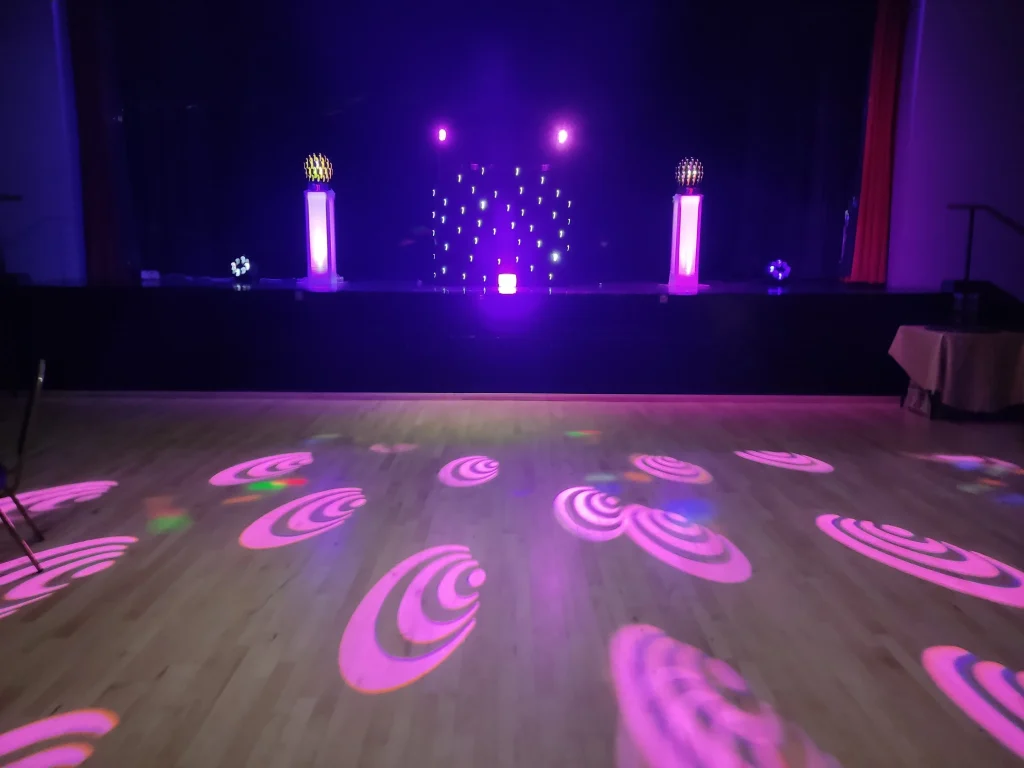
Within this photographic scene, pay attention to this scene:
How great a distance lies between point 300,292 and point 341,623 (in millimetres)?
3526

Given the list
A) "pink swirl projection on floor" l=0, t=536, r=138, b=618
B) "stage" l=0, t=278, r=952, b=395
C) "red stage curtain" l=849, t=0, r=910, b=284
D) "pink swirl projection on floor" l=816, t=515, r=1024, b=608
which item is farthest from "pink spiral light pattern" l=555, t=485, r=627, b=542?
"red stage curtain" l=849, t=0, r=910, b=284

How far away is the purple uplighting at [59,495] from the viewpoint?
313 centimetres

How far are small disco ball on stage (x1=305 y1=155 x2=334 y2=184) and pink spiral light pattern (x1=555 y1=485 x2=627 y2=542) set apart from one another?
3753 millimetres

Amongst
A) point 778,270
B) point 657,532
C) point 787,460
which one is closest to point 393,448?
point 657,532

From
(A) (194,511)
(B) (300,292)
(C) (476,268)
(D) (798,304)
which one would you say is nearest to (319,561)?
(A) (194,511)

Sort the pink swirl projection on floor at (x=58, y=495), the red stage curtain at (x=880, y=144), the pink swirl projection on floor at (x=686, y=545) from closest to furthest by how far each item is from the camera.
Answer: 1. the pink swirl projection on floor at (x=686, y=545)
2. the pink swirl projection on floor at (x=58, y=495)
3. the red stage curtain at (x=880, y=144)

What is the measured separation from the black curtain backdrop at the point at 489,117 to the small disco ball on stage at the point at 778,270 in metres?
0.22

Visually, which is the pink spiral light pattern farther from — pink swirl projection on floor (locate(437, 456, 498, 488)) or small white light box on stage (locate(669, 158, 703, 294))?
small white light box on stage (locate(669, 158, 703, 294))

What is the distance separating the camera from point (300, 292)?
5316 millimetres

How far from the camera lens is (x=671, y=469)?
3697 mm

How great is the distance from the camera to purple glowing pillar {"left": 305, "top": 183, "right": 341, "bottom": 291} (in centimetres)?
594

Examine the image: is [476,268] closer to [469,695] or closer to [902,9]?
[902,9]

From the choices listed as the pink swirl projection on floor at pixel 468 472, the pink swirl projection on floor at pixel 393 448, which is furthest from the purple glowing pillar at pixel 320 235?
the pink swirl projection on floor at pixel 468 472

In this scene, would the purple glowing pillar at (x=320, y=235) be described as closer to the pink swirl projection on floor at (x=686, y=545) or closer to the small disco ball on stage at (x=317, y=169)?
the small disco ball on stage at (x=317, y=169)
